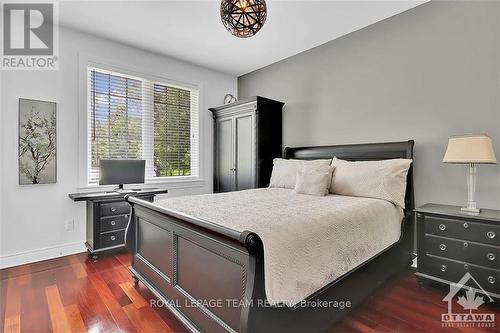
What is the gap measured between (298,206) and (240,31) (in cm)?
144

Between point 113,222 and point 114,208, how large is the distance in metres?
0.17

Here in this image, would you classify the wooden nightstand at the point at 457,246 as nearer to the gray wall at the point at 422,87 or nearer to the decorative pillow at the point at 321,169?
the gray wall at the point at 422,87

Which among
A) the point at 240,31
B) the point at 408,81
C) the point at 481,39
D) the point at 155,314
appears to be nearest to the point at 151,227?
the point at 155,314

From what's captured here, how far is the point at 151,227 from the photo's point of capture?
2.22 m

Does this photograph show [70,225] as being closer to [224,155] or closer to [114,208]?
[114,208]

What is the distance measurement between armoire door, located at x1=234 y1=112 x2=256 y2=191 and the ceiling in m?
1.01

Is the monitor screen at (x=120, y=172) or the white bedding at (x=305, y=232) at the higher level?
the monitor screen at (x=120, y=172)

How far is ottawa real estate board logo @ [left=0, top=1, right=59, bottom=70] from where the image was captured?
283cm

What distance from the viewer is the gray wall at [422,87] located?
2.42m

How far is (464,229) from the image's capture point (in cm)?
215

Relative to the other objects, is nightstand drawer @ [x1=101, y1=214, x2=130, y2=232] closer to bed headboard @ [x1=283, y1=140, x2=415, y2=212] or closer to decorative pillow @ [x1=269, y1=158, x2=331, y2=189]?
decorative pillow @ [x1=269, y1=158, x2=331, y2=189]

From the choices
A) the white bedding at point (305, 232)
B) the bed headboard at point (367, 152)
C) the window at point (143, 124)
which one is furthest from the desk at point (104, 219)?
the bed headboard at point (367, 152)

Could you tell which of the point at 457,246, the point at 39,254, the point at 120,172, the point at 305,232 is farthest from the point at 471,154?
the point at 39,254

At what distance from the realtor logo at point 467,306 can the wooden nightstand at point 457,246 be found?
0.11ft
